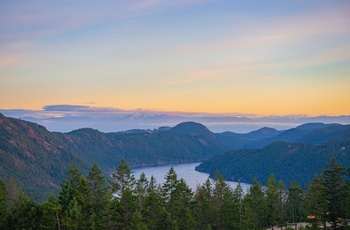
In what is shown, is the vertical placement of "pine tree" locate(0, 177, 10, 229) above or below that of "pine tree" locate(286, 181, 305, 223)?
above

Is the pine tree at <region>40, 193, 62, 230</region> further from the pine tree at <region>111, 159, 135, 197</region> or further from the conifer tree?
the conifer tree

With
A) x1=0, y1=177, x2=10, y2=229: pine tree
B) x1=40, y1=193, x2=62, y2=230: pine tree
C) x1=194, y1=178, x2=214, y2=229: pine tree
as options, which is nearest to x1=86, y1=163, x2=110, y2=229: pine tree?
x1=40, y1=193, x2=62, y2=230: pine tree

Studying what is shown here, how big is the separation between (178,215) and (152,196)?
3.92 meters

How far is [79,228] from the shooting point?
121ft

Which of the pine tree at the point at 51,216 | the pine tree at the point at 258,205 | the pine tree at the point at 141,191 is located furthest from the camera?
the pine tree at the point at 258,205

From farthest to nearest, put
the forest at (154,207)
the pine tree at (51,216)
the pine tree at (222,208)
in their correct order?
the pine tree at (222,208), the forest at (154,207), the pine tree at (51,216)

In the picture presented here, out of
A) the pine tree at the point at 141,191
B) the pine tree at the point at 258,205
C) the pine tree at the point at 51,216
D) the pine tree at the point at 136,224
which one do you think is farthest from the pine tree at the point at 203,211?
the pine tree at the point at 51,216

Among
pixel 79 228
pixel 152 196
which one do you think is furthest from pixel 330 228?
pixel 79 228

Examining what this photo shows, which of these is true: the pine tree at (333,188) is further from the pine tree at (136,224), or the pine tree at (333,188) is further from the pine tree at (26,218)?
the pine tree at (26,218)

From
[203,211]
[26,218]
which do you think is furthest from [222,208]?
[26,218]

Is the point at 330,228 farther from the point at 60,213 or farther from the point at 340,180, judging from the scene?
the point at 60,213

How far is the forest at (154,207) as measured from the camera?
120 ft

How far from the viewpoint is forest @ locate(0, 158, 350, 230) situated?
3656 cm

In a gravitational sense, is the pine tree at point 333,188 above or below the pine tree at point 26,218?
above
